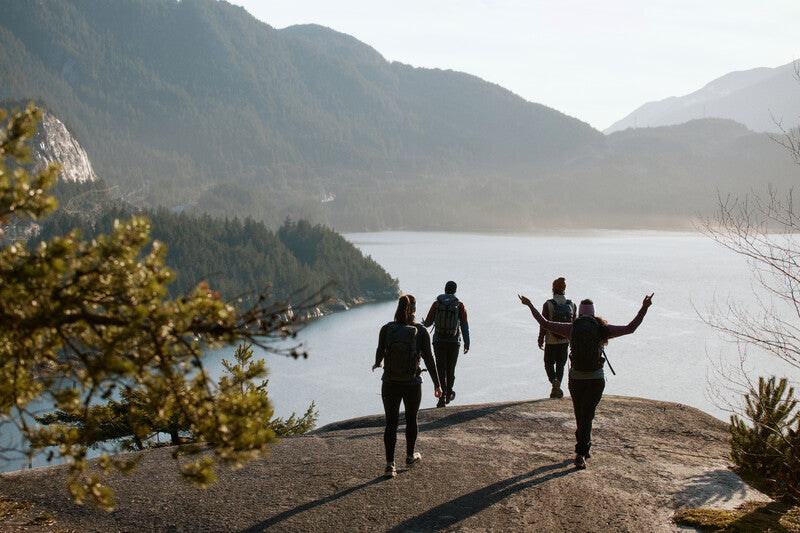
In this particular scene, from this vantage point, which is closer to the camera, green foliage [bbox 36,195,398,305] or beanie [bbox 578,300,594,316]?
beanie [bbox 578,300,594,316]

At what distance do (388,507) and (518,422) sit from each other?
14.3 ft

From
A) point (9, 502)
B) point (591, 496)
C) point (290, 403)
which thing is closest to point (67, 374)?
point (9, 502)

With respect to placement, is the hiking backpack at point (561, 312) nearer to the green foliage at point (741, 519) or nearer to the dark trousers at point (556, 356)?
the dark trousers at point (556, 356)

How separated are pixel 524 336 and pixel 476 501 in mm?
74647

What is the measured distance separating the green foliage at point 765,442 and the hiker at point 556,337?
2844mm

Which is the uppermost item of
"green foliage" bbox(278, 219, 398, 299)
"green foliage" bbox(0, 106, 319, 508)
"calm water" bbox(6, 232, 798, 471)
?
"green foliage" bbox(0, 106, 319, 508)

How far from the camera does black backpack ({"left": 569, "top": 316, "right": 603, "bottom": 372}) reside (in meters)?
8.52

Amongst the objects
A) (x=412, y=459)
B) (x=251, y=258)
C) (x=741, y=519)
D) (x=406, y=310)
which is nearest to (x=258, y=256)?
(x=251, y=258)

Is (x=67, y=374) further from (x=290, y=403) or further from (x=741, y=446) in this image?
(x=290, y=403)

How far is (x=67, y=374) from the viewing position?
4090 millimetres

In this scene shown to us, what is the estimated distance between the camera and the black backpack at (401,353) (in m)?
8.09

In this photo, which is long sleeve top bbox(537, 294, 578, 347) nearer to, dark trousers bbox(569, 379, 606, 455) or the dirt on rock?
the dirt on rock

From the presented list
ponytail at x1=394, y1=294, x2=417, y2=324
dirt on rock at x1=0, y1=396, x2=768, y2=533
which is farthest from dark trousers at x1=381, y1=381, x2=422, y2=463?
ponytail at x1=394, y1=294, x2=417, y2=324

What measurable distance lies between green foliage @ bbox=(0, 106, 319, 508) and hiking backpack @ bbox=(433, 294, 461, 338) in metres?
7.55
